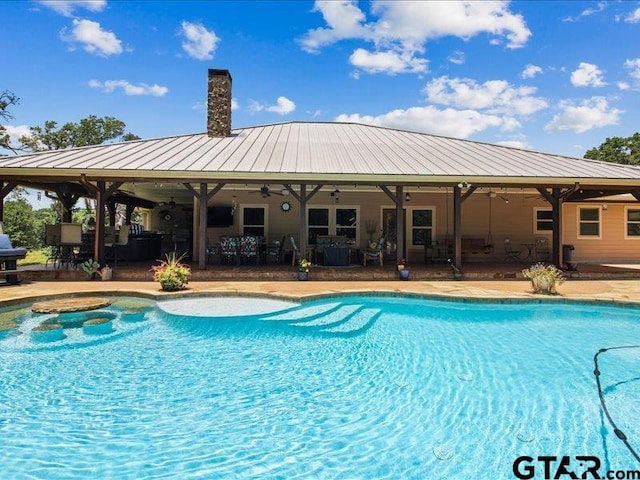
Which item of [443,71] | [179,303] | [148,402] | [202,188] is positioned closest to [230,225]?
[202,188]

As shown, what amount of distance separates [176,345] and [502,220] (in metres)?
12.8

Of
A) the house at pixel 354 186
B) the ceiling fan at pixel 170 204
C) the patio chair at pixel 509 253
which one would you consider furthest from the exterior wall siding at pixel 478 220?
the ceiling fan at pixel 170 204

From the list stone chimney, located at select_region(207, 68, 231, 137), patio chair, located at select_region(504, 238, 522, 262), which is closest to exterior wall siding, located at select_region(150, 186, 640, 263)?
patio chair, located at select_region(504, 238, 522, 262)

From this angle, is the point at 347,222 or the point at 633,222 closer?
the point at 347,222

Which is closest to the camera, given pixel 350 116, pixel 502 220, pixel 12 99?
pixel 502 220

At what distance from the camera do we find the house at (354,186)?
9672 mm

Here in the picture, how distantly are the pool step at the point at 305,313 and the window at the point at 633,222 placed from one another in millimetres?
13957

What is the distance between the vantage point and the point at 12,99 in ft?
69.2

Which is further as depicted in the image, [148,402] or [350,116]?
[350,116]

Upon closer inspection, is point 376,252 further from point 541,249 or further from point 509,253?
point 541,249

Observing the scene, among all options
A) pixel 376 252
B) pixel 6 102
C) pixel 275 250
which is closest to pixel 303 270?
pixel 275 250

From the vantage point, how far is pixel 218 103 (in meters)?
13.3

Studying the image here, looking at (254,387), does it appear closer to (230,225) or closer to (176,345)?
(176,345)

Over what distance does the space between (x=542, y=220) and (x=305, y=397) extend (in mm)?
13997
